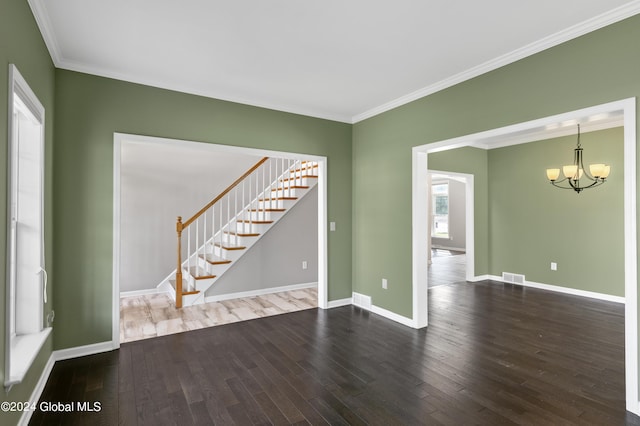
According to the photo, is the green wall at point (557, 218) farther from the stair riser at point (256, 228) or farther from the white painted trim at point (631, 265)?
the stair riser at point (256, 228)

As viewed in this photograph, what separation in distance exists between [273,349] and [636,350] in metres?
2.89

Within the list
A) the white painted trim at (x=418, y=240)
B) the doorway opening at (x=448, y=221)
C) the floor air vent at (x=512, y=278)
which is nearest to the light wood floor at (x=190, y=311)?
the white painted trim at (x=418, y=240)

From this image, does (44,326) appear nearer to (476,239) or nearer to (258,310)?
(258,310)

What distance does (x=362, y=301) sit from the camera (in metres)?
4.80

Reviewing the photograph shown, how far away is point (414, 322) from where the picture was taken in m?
3.96

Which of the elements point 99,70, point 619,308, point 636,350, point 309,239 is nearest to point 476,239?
point 619,308

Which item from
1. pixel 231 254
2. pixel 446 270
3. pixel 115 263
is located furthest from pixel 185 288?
pixel 446 270

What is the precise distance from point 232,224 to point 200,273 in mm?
1189

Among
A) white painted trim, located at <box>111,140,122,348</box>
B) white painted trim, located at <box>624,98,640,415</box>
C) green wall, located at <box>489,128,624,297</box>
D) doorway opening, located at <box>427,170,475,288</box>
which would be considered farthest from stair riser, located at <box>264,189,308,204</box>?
doorway opening, located at <box>427,170,475,288</box>

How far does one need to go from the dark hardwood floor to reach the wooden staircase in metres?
1.26

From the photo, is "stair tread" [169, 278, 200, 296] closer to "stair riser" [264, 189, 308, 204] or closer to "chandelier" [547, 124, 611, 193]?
"stair riser" [264, 189, 308, 204]

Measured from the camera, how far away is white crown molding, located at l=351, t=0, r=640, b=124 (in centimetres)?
232

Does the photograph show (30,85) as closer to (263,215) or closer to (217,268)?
(217,268)

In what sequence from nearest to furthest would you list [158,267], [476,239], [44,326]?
[44,326], [158,267], [476,239]
